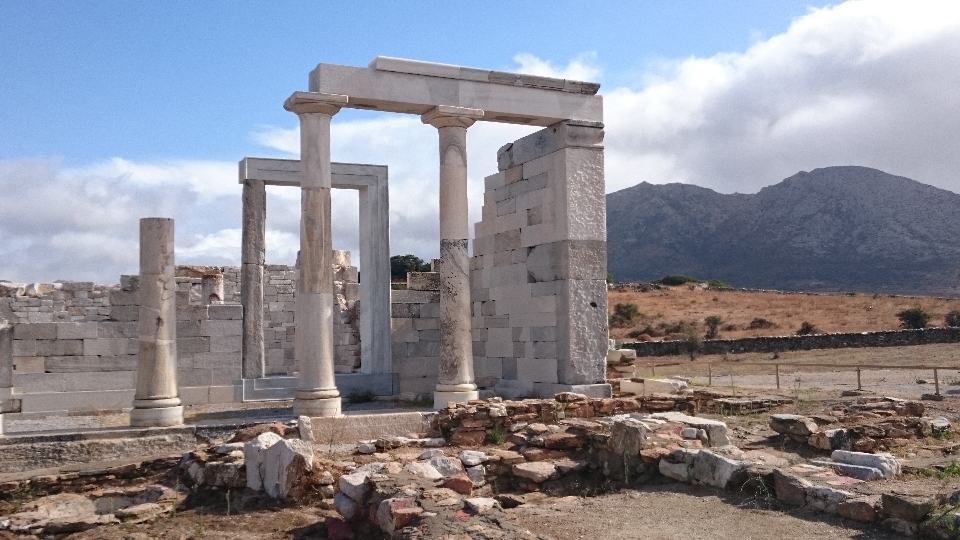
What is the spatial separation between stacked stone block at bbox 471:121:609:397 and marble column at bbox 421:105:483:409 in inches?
52.1

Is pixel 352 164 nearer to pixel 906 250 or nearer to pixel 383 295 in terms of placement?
pixel 383 295

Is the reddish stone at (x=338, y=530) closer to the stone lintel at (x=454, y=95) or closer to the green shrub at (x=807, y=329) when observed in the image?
the stone lintel at (x=454, y=95)

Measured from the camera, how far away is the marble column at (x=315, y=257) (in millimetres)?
12547

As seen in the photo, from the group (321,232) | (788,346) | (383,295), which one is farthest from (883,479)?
Result: (788,346)

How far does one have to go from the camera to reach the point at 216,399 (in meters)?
16.0

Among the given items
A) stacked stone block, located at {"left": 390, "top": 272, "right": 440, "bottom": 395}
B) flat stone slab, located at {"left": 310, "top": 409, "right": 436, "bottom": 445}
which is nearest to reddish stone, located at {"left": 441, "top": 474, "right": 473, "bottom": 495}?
flat stone slab, located at {"left": 310, "top": 409, "right": 436, "bottom": 445}

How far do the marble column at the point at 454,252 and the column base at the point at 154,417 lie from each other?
3946 mm

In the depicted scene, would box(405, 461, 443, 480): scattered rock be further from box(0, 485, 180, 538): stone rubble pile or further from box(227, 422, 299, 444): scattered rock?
box(0, 485, 180, 538): stone rubble pile

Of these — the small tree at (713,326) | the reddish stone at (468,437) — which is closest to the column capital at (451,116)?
the reddish stone at (468,437)

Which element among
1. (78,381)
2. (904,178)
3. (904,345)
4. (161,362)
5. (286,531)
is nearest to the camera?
(286,531)

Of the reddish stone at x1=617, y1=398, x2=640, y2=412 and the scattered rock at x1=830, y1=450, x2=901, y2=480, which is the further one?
the reddish stone at x1=617, y1=398, x2=640, y2=412

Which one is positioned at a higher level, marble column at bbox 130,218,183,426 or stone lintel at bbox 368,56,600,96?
stone lintel at bbox 368,56,600,96

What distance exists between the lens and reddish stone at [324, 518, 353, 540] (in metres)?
8.47

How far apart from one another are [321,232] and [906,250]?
9401cm
